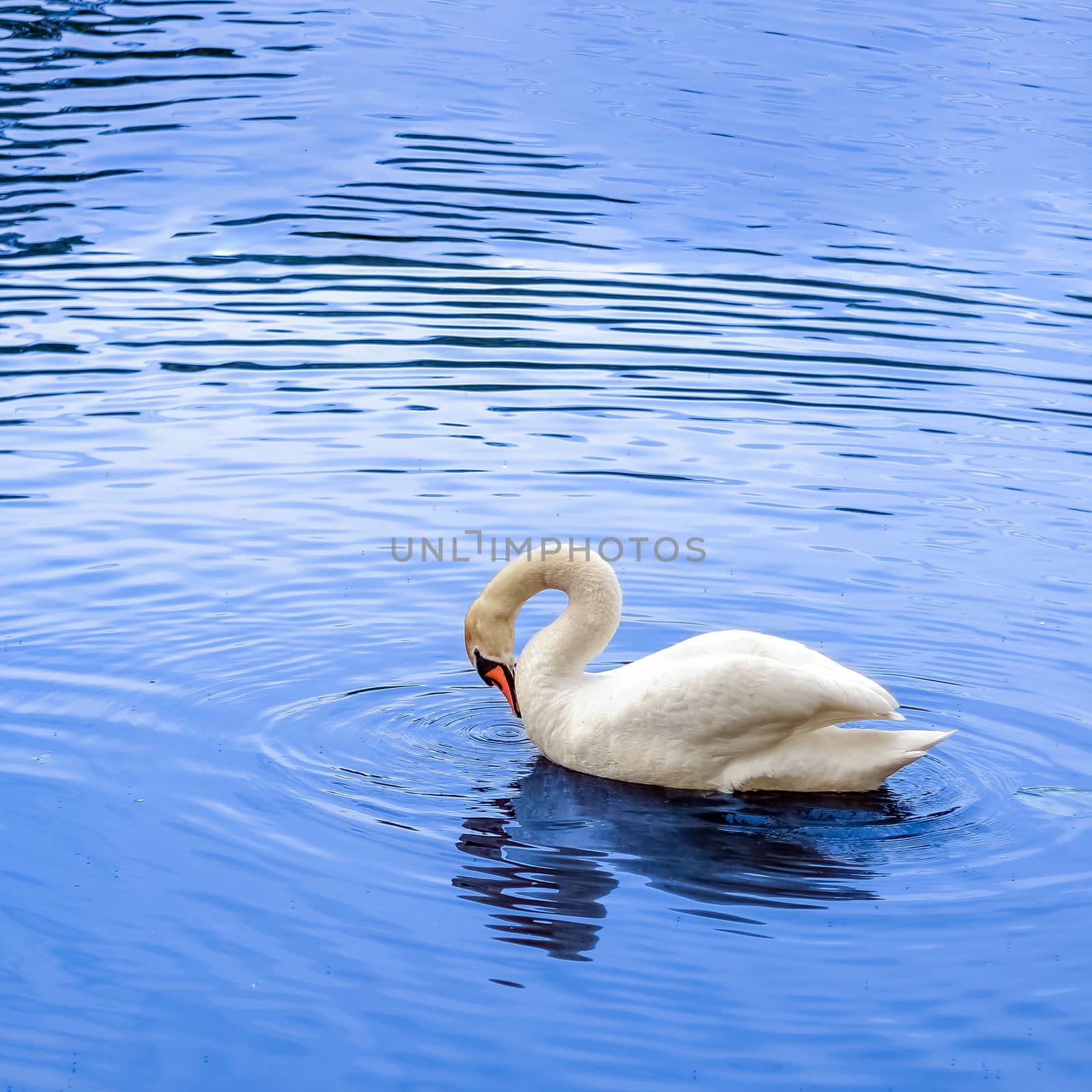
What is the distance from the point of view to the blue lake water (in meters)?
5.33

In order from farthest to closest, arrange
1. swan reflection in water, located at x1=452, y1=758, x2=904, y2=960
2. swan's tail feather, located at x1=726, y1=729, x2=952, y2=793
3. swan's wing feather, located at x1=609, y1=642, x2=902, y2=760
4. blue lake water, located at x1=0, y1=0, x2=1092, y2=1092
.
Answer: swan's tail feather, located at x1=726, y1=729, x2=952, y2=793 → swan's wing feather, located at x1=609, y1=642, x2=902, y2=760 → swan reflection in water, located at x1=452, y1=758, x2=904, y2=960 → blue lake water, located at x1=0, y1=0, x2=1092, y2=1092

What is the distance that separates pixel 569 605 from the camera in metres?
7.37

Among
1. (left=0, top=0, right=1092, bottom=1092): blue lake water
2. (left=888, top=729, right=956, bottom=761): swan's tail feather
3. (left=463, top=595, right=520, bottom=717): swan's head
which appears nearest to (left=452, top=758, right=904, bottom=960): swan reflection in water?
(left=0, top=0, right=1092, bottom=1092): blue lake water

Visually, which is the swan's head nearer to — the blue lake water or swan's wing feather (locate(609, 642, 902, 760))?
the blue lake water

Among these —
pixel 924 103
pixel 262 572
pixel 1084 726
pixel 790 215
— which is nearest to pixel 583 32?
pixel 924 103

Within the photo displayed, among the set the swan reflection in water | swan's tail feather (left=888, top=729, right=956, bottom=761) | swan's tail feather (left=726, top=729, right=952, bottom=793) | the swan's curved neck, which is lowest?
the swan reflection in water

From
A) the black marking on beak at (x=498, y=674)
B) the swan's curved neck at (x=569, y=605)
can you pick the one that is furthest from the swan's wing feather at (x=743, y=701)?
the black marking on beak at (x=498, y=674)

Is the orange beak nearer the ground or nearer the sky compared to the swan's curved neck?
nearer the ground

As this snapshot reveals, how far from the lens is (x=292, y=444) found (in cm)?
1130

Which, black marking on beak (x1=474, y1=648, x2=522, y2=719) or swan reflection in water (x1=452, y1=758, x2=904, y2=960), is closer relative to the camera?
swan reflection in water (x1=452, y1=758, x2=904, y2=960)

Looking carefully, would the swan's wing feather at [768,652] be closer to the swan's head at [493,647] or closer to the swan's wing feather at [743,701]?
the swan's wing feather at [743,701]

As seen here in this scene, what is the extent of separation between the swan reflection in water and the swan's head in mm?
401

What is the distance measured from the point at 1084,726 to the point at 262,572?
4297 mm

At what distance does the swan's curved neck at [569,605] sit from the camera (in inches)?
286
